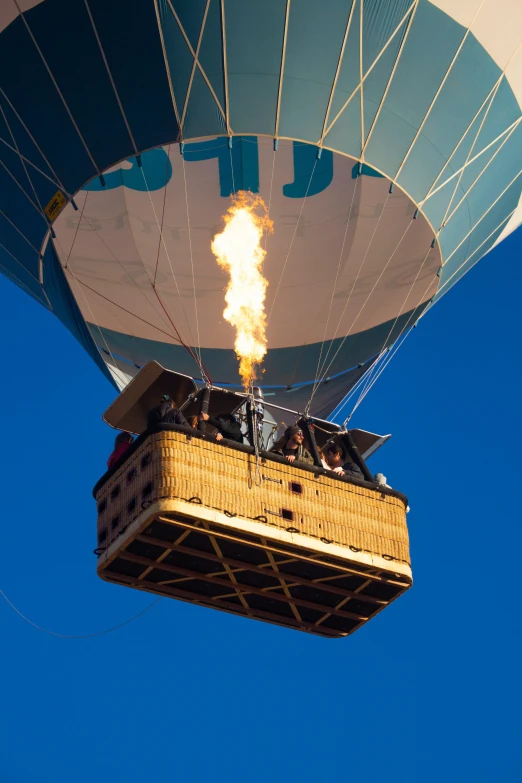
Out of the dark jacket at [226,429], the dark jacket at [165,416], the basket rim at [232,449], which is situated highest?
the dark jacket at [226,429]

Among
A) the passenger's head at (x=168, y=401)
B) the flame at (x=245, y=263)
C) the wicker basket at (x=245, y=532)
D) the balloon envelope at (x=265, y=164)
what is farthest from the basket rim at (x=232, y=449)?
the balloon envelope at (x=265, y=164)

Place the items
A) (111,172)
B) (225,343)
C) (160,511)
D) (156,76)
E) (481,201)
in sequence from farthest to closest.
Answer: (225,343) < (481,201) < (111,172) < (156,76) < (160,511)

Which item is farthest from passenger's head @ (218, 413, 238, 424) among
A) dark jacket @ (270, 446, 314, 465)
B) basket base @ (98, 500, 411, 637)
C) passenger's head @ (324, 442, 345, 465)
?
basket base @ (98, 500, 411, 637)

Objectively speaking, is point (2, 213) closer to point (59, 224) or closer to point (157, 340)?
point (59, 224)

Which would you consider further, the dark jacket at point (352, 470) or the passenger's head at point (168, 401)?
the dark jacket at point (352, 470)

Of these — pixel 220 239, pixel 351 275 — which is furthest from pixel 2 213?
pixel 351 275

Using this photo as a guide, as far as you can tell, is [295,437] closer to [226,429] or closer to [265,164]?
[226,429]

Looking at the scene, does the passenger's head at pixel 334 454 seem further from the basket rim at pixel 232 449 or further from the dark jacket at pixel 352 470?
the basket rim at pixel 232 449
